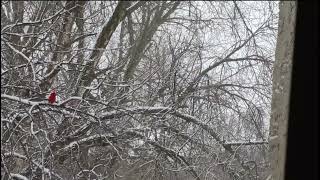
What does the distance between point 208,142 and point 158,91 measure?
89cm

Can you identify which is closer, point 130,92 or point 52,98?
point 52,98

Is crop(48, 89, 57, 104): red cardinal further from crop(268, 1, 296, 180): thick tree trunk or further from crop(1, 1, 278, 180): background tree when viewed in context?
crop(268, 1, 296, 180): thick tree trunk

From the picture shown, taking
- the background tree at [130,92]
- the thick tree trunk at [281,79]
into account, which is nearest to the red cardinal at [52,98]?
the background tree at [130,92]

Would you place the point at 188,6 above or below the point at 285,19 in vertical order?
above

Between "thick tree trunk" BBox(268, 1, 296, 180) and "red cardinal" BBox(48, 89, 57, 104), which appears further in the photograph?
"red cardinal" BBox(48, 89, 57, 104)

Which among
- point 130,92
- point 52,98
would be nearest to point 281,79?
point 52,98

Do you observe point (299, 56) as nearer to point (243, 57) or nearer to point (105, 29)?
point (105, 29)

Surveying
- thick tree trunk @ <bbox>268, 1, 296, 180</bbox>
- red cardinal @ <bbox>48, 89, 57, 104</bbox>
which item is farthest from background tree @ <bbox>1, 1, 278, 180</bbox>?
thick tree trunk @ <bbox>268, 1, 296, 180</bbox>

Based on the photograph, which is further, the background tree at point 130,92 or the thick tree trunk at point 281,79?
the background tree at point 130,92

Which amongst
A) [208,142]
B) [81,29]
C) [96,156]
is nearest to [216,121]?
[208,142]

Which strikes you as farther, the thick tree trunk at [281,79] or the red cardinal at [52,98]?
the red cardinal at [52,98]

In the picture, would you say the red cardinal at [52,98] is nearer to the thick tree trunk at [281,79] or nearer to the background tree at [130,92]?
the background tree at [130,92]

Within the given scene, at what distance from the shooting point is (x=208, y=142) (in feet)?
20.7

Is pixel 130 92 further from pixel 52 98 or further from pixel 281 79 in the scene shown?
pixel 281 79
